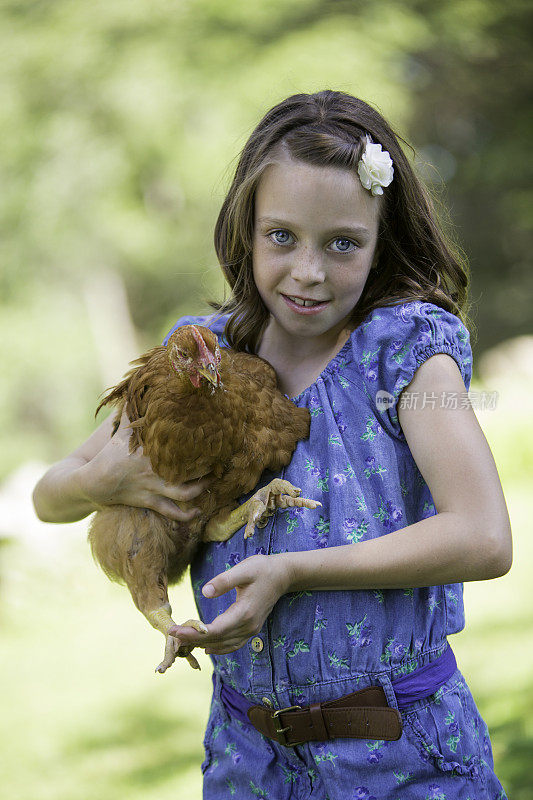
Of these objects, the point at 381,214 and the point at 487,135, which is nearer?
the point at 381,214

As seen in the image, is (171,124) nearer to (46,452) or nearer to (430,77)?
(46,452)

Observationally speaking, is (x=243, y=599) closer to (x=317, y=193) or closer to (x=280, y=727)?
(x=280, y=727)

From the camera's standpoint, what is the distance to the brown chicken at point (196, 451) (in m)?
1.36

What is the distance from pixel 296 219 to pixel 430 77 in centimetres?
1002

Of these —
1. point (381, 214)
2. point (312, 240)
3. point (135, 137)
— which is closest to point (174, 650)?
point (312, 240)

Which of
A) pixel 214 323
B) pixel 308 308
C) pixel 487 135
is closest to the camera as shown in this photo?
pixel 308 308

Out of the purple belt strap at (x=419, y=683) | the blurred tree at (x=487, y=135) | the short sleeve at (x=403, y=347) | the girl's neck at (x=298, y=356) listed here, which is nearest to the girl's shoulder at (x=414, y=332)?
the short sleeve at (x=403, y=347)

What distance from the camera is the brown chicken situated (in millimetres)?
1361

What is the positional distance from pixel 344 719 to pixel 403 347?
636 millimetres

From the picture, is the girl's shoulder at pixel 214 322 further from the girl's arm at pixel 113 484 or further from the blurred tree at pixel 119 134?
the blurred tree at pixel 119 134

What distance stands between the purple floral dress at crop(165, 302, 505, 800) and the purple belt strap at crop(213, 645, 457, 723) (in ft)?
0.04

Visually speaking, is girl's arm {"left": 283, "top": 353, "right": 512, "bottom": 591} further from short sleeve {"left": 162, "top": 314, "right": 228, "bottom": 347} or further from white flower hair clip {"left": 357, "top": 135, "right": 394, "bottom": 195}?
short sleeve {"left": 162, "top": 314, "right": 228, "bottom": 347}

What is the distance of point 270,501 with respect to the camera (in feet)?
4.36

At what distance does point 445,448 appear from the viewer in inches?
48.8
